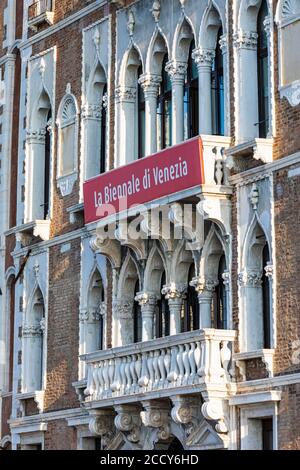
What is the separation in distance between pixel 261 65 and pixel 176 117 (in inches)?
93.0

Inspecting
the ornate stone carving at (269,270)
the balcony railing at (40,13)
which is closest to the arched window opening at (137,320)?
the ornate stone carving at (269,270)

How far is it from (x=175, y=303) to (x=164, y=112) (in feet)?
12.1

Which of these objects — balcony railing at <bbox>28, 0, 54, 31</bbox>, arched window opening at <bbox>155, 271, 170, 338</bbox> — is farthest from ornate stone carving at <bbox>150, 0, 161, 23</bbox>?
arched window opening at <bbox>155, 271, 170, 338</bbox>

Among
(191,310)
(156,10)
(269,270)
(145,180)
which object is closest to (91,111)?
(156,10)

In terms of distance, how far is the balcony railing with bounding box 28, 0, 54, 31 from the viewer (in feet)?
114

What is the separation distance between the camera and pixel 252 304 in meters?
27.5

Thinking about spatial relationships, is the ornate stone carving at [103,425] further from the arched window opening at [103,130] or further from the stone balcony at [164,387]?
the arched window opening at [103,130]

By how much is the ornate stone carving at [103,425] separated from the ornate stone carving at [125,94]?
5.87 meters

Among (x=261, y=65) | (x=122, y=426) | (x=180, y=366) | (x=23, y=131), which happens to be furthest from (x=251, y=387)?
(x=23, y=131)

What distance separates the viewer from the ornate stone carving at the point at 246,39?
2822cm

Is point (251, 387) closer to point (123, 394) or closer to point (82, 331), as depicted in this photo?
point (123, 394)

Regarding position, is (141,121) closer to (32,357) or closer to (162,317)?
(162,317)

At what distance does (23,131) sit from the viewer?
1405 inches
